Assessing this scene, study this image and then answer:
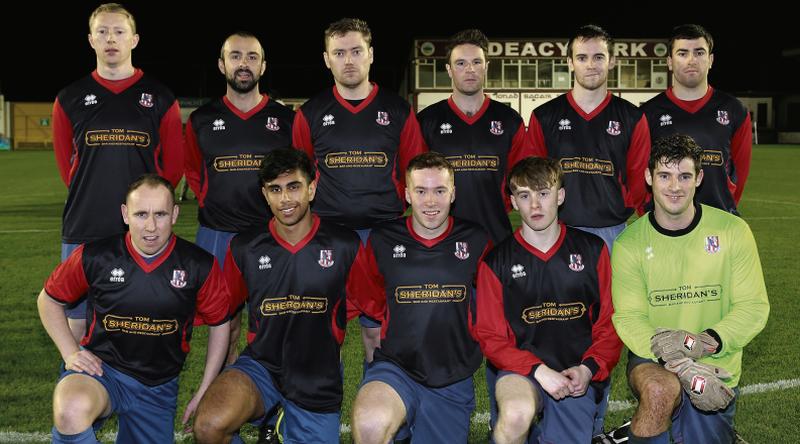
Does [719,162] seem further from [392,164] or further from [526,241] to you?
[392,164]

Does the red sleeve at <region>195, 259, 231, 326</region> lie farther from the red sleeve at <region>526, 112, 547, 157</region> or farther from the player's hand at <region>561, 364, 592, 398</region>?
the red sleeve at <region>526, 112, 547, 157</region>

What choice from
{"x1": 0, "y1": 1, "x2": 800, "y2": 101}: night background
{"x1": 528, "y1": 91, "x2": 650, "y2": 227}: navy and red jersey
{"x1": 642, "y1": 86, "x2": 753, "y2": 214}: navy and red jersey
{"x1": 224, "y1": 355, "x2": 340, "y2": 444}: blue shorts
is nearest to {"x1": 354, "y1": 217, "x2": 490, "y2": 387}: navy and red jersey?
{"x1": 224, "y1": 355, "x2": 340, "y2": 444}: blue shorts

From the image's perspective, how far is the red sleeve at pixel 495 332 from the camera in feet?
11.1

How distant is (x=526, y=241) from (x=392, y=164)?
1.07m

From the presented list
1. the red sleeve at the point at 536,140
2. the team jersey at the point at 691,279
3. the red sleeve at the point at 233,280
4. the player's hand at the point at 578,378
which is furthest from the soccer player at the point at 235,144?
the team jersey at the point at 691,279

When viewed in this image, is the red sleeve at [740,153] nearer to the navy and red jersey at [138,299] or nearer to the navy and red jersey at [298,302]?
the navy and red jersey at [298,302]

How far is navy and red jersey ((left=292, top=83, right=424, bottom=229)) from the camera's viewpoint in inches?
169

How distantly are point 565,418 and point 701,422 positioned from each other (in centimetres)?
59

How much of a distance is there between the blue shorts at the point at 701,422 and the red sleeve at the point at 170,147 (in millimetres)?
2707

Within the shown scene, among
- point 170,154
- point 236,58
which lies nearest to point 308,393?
point 170,154

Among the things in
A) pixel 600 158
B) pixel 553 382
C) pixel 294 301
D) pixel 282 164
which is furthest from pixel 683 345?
pixel 282 164

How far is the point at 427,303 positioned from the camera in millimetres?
3654

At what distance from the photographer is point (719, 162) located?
447cm

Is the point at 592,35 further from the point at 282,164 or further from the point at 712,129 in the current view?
the point at 282,164
